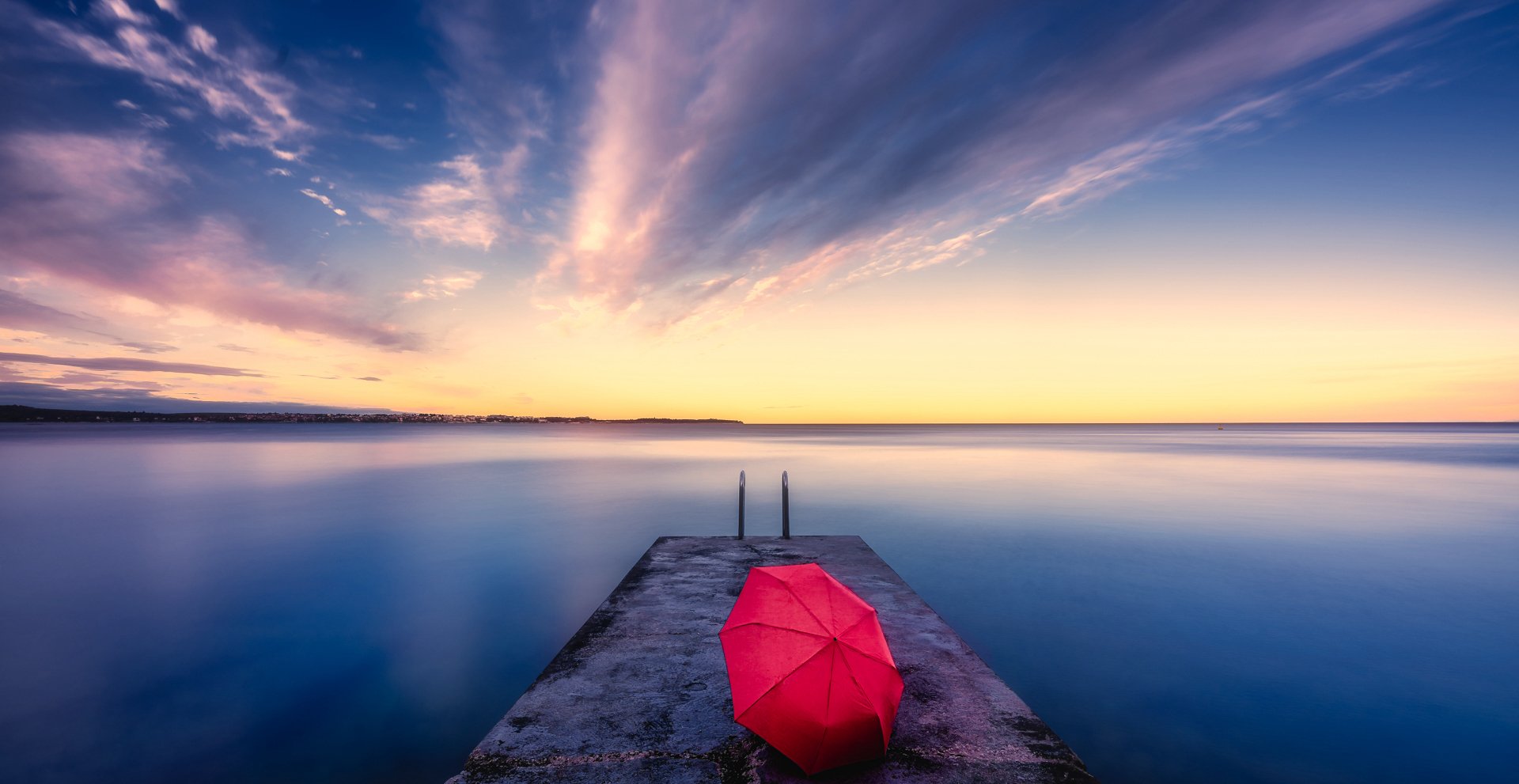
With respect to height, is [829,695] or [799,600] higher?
[799,600]

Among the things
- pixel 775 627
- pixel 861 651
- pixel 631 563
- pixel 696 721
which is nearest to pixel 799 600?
pixel 775 627

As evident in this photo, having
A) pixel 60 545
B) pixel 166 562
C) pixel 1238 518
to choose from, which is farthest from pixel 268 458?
pixel 1238 518

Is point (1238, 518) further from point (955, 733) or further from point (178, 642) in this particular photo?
point (178, 642)

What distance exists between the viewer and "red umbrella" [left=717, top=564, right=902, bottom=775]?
3.61 m

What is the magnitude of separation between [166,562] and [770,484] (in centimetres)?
2160

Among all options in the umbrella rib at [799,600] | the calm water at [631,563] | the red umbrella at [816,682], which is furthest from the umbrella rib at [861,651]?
the calm water at [631,563]

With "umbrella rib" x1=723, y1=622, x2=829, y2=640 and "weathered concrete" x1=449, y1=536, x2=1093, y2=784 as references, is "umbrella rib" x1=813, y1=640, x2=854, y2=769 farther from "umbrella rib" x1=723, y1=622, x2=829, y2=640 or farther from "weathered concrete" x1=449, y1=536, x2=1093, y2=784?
"weathered concrete" x1=449, y1=536, x2=1093, y2=784

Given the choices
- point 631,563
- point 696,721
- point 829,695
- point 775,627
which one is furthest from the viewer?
point 631,563

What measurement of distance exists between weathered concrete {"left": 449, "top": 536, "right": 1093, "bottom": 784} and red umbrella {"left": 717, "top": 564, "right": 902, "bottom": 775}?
49 cm

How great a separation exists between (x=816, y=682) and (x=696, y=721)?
5.17 feet

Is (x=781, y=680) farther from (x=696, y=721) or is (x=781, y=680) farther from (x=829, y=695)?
(x=696, y=721)

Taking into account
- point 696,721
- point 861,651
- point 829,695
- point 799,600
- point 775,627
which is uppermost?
point 799,600

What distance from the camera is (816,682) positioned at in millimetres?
3621

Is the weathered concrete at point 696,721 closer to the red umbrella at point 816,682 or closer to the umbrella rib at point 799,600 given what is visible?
the red umbrella at point 816,682
